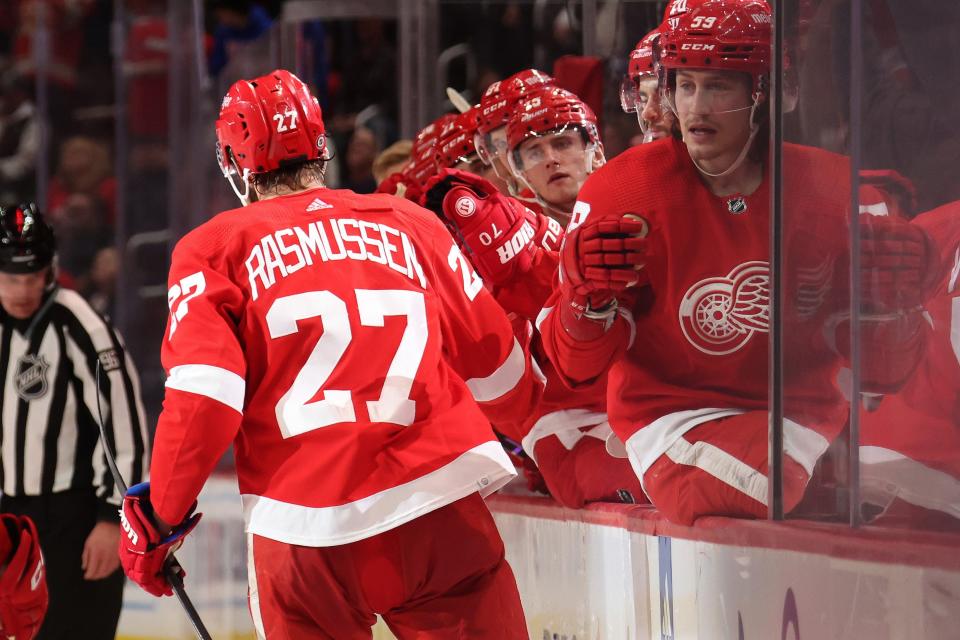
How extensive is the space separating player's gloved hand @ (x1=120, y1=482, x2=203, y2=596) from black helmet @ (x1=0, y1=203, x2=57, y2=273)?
192 cm

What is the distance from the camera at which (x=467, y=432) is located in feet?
8.03

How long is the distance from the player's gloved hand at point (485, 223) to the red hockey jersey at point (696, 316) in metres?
0.37

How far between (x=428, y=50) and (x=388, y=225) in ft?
8.94

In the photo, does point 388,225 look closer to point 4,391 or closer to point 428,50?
point 4,391

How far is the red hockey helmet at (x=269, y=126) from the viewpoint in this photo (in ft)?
8.38

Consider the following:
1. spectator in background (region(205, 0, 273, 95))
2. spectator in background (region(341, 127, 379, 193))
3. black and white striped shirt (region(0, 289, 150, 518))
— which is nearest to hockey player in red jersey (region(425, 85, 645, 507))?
black and white striped shirt (region(0, 289, 150, 518))

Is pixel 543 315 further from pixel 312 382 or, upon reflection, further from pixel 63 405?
pixel 63 405

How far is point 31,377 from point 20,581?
4.49 feet

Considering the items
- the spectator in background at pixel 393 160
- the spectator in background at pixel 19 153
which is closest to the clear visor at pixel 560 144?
the spectator in background at pixel 393 160

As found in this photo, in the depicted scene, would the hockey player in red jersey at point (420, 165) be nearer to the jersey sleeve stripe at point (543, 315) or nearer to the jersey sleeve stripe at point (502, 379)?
the jersey sleeve stripe at point (543, 315)

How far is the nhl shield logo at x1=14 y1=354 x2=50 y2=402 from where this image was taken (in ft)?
14.1

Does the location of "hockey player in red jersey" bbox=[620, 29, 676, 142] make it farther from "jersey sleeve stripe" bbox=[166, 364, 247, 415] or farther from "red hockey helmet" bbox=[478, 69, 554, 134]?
"jersey sleeve stripe" bbox=[166, 364, 247, 415]

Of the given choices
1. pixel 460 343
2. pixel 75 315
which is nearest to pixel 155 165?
pixel 75 315

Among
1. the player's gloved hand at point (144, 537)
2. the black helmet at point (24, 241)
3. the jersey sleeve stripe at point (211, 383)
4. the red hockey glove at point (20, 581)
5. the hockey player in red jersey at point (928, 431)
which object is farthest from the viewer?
the black helmet at point (24, 241)
